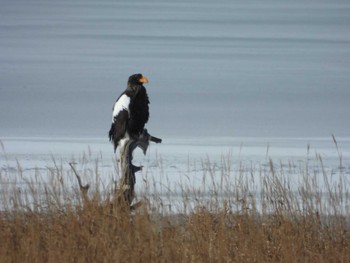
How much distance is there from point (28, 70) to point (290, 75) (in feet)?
21.5

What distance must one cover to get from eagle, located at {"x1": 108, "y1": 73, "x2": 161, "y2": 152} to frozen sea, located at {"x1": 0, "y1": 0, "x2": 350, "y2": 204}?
1.08 metres

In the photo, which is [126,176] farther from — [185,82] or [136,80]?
[185,82]

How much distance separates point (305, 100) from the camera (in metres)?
18.9

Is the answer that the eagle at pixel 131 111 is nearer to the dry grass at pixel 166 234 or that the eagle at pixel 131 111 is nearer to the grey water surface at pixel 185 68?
the dry grass at pixel 166 234

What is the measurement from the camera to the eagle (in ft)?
20.3

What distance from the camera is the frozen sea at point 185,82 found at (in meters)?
12.4

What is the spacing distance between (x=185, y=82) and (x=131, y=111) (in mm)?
17190

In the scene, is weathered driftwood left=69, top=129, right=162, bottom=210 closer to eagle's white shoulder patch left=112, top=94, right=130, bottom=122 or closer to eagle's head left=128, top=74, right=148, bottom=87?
eagle's white shoulder patch left=112, top=94, right=130, bottom=122

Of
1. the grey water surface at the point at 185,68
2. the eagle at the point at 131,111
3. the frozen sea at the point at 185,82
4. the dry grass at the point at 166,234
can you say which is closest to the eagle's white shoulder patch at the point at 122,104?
the eagle at the point at 131,111

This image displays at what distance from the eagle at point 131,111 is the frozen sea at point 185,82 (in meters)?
1.08

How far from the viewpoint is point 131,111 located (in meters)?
6.19

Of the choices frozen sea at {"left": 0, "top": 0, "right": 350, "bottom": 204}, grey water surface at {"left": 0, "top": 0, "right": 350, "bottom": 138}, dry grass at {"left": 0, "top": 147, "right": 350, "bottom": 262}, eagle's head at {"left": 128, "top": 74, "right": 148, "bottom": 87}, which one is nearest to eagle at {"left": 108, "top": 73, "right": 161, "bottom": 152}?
eagle's head at {"left": 128, "top": 74, "right": 148, "bottom": 87}

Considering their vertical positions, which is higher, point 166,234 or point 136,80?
point 136,80

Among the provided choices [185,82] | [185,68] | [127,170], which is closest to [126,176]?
[127,170]
